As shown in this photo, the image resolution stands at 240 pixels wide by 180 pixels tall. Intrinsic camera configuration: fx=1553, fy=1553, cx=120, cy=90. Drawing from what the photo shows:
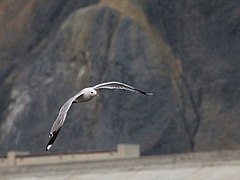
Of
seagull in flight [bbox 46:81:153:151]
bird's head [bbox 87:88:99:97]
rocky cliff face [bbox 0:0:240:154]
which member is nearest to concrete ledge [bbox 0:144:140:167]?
rocky cliff face [bbox 0:0:240:154]

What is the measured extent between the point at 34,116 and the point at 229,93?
12.6 meters

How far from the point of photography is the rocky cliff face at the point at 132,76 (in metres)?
96.4

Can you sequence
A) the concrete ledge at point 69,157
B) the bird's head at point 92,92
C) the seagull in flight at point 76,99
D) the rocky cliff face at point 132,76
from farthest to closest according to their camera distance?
the rocky cliff face at point 132,76 → the concrete ledge at point 69,157 → the bird's head at point 92,92 → the seagull in flight at point 76,99

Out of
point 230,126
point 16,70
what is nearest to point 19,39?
point 16,70

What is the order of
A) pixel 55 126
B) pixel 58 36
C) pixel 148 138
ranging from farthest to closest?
pixel 58 36
pixel 148 138
pixel 55 126

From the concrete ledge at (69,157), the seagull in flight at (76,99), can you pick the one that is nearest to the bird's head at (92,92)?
the seagull in flight at (76,99)

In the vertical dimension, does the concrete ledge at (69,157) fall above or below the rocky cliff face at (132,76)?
below

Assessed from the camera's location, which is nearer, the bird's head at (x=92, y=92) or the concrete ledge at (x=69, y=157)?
the bird's head at (x=92, y=92)

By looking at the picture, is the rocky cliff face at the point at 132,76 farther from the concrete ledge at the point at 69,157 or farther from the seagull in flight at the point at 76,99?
the seagull in flight at the point at 76,99

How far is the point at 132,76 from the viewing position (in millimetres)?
97875

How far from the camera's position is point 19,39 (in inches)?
4247

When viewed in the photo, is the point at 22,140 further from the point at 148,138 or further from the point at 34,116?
the point at 148,138

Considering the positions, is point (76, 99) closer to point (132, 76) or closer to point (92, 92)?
point (92, 92)

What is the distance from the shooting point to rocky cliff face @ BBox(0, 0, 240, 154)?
316 ft
